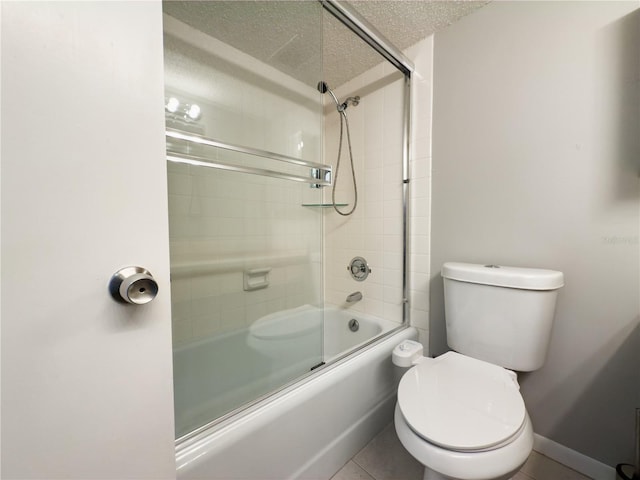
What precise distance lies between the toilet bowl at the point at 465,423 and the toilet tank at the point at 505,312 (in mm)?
118

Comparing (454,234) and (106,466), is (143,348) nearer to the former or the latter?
(106,466)

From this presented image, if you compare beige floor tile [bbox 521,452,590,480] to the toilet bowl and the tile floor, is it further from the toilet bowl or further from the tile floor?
the toilet bowl

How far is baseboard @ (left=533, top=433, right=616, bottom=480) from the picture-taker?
3.20 feet

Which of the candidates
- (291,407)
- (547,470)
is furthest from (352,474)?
(547,470)

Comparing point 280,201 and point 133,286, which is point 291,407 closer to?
point 133,286

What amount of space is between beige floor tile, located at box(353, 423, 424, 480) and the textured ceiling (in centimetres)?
177

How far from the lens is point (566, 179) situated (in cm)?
104

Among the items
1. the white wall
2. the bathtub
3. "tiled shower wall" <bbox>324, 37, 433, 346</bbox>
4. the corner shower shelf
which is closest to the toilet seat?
the bathtub

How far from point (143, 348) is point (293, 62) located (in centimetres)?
143

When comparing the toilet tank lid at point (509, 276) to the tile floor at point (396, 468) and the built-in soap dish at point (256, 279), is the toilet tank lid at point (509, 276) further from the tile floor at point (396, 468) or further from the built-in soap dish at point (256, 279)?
the built-in soap dish at point (256, 279)

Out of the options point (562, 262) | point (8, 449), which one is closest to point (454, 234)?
point (562, 262)

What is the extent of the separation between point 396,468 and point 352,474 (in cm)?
18

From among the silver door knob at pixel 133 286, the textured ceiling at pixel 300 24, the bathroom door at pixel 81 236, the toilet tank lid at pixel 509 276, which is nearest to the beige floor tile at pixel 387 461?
the toilet tank lid at pixel 509 276

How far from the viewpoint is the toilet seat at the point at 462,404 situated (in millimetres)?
683
